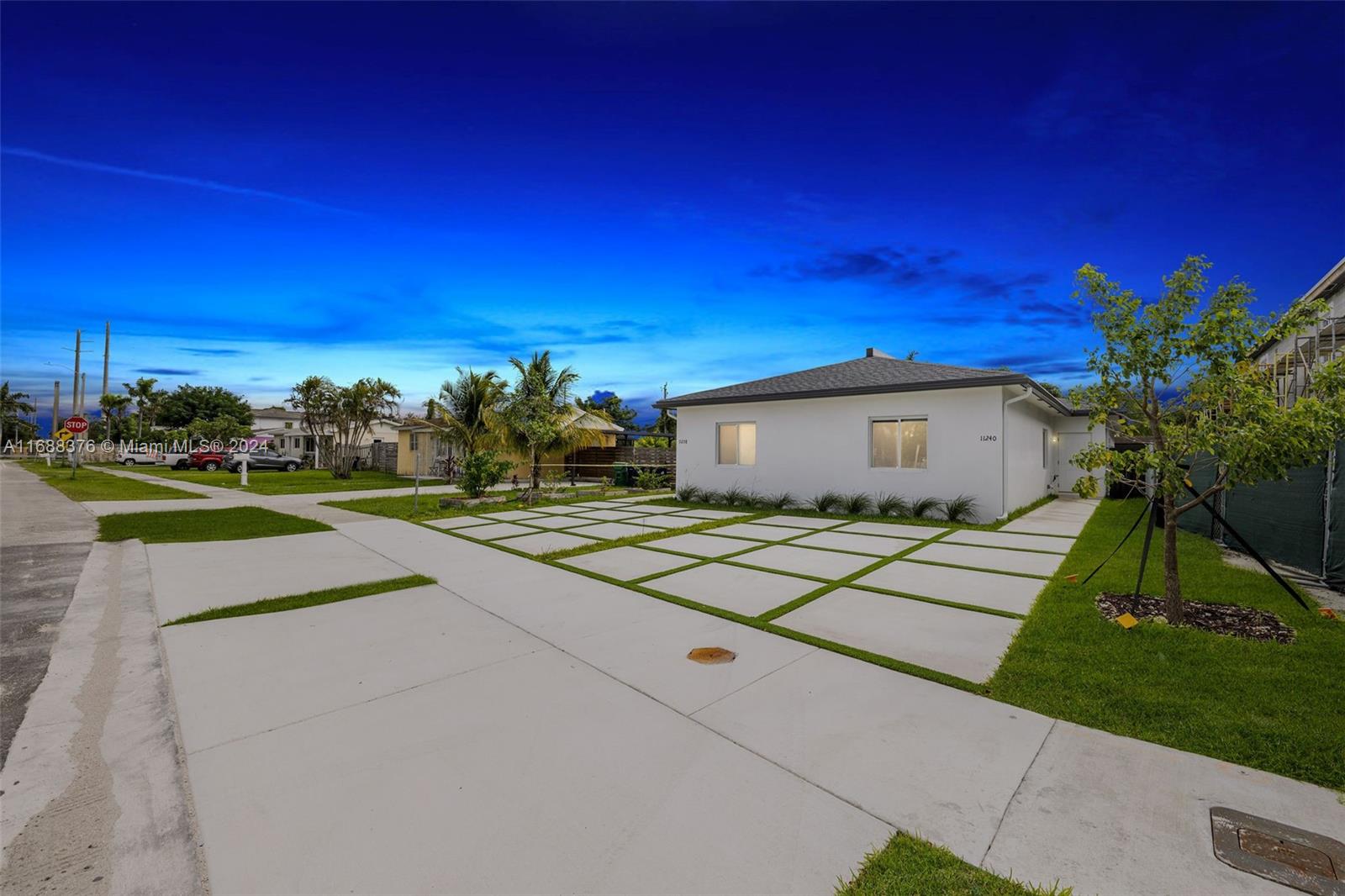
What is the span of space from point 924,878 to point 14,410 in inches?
4029

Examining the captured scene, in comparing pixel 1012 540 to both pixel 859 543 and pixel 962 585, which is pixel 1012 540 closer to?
pixel 859 543

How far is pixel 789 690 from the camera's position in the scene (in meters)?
3.27

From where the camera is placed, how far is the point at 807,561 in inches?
277

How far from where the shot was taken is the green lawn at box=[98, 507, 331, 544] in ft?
29.1

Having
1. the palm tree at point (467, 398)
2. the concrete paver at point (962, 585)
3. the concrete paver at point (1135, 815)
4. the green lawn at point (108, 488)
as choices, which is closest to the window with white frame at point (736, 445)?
the concrete paver at point (962, 585)

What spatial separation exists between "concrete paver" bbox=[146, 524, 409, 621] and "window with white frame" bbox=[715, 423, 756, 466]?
888 centimetres

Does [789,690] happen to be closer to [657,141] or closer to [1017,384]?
[1017,384]

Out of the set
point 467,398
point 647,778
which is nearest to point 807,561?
point 647,778

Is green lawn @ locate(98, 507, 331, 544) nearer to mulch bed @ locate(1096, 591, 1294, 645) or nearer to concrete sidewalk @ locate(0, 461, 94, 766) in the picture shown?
concrete sidewalk @ locate(0, 461, 94, 766)

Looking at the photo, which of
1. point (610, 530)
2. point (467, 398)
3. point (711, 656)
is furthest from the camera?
point (467, 398)

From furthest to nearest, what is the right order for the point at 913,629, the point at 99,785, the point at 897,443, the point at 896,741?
1. the point at 897,443
2. the point at 913,629
3. the point at 896,741
4. the point at 99,785

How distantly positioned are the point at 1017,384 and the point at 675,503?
794 cm

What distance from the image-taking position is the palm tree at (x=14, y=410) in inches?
2479

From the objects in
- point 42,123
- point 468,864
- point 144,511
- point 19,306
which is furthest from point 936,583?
point 19,306
